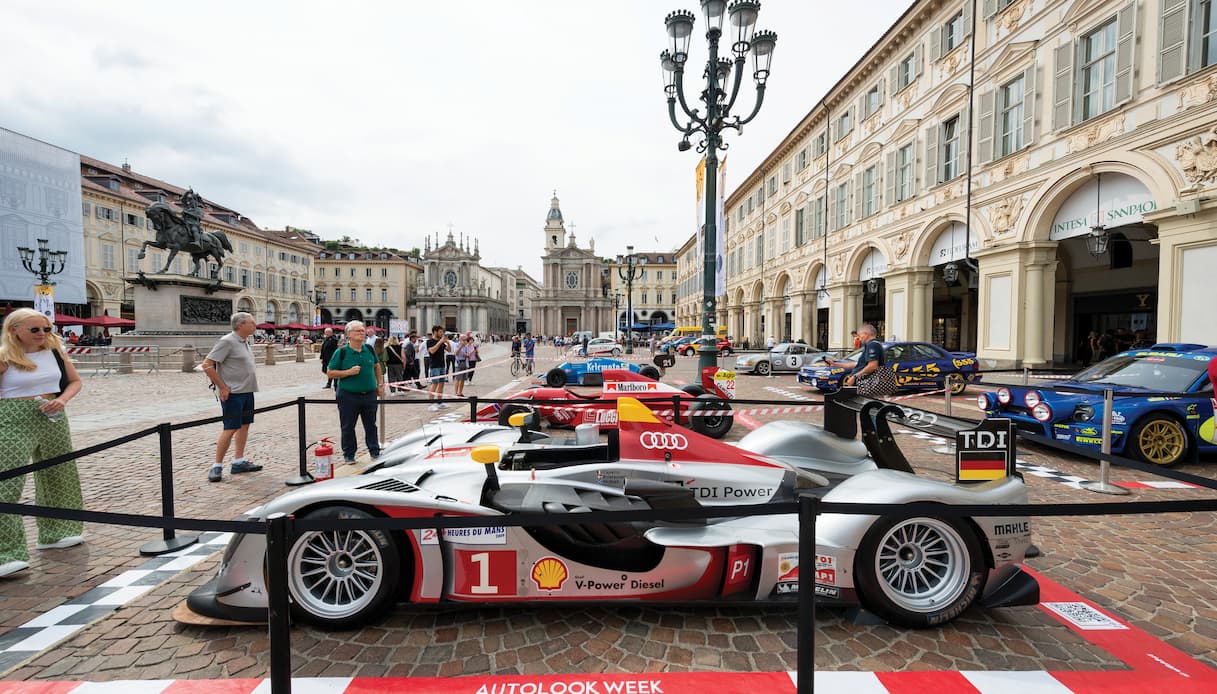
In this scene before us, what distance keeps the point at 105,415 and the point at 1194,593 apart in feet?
48.8

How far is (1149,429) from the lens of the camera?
6.03 meters

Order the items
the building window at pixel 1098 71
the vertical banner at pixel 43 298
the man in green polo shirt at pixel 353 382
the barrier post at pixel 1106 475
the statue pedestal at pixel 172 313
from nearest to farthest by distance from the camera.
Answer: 1. the barrier post at pixel 1106 475
2. the man in green polo shirt at pixel 353 382
3. the building window at pixel 1098 71
4. the vertical banner at pixel 43 298
5. the statue pedestal at pixel 172 313

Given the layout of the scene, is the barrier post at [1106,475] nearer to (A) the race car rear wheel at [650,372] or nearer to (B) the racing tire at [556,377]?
(A) the race car rear wheel at [650,372]

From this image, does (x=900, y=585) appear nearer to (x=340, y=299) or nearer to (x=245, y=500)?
(x=245, y=500)

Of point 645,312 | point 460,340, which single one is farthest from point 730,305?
point 645,312

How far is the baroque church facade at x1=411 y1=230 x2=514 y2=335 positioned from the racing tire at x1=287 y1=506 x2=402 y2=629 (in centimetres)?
9005

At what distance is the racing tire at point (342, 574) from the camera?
8.93 feet

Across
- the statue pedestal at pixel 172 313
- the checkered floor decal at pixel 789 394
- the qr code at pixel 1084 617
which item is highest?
the statue pedestal at pixel 172 313

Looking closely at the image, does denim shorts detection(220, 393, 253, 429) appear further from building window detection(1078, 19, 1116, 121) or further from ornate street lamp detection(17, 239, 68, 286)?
ornate street lamp detection(17, 239, 68, 286)

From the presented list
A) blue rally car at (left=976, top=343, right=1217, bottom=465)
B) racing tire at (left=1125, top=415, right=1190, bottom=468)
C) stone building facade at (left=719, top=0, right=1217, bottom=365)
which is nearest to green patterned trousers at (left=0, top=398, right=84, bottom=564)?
blue rally car at (left=976, top=343, right=1217, bottom=465)

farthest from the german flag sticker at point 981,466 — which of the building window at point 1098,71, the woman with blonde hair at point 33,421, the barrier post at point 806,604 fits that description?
the building window at point 1098,71

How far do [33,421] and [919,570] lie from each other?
5959mm

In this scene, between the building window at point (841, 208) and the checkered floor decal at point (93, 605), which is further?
the building window at point (841, 208)

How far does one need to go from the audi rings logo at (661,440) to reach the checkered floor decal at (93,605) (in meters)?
3.31
